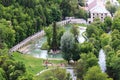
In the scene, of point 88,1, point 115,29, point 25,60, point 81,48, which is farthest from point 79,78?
point 88,1

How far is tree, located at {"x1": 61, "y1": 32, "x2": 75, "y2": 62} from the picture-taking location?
171 ft

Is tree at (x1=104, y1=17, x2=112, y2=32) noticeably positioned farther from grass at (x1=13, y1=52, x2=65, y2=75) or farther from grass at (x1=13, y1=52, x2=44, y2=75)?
grass at (x1=13, y1=52, x2=44, y2=75)

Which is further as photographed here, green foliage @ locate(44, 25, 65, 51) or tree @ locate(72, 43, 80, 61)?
green foliage @ locate(44, 25, 65, 51)

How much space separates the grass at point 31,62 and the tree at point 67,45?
236 centimetres

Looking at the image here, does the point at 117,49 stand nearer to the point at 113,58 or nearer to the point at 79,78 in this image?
the point at 113,58

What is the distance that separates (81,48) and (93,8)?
2735 cm

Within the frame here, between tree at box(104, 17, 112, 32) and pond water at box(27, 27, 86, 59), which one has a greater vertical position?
tree at box(104, 17, 112, 32)

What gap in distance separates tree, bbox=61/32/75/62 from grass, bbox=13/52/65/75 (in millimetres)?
2363

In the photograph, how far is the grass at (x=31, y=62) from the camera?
168ft

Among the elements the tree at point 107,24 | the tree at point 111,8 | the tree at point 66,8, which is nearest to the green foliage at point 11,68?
the tree at point 107,24

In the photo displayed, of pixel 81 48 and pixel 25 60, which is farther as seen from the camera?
pixel 25 60

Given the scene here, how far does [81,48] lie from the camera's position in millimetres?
51000

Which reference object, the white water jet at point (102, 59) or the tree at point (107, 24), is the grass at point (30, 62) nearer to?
the white water jet at point (102, 59)

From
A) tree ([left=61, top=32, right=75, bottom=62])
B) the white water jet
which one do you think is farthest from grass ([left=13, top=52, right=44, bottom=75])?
the white water jet
